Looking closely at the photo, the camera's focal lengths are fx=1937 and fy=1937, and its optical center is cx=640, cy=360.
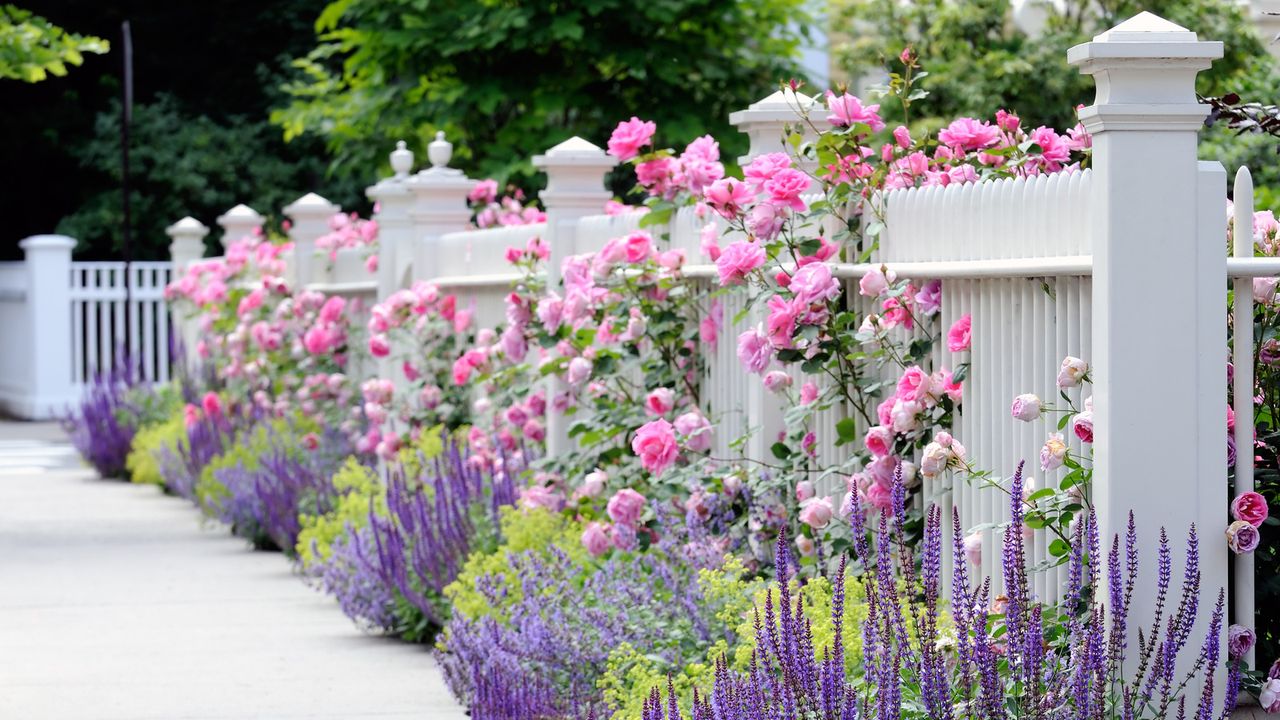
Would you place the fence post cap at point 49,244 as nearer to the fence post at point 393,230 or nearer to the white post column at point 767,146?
the fence post at point 393,230

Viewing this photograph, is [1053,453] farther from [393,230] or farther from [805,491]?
[393,230]

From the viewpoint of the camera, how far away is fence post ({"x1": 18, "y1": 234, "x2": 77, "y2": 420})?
1931 centimetres

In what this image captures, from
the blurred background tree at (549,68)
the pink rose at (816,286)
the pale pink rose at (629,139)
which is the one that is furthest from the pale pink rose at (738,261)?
the blurred background tree at (549,68)

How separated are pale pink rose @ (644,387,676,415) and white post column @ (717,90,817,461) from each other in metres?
0.49

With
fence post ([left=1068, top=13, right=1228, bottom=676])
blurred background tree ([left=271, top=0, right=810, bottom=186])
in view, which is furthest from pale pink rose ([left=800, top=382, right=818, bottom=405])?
blurred background tree ([left=271, top=0, right=810, bottom=186])

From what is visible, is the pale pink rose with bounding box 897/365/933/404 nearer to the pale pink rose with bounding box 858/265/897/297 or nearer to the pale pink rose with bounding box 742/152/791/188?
the pale pink rose with bounding box 858/265/897/297

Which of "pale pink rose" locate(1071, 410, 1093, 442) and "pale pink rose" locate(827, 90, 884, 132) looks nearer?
"pale pink rose" locate(1071, 410, 1093, 442)

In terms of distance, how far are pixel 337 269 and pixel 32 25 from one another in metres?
2.28

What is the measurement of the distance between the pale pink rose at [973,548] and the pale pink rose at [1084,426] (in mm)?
485

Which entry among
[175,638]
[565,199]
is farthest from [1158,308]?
[175,638]

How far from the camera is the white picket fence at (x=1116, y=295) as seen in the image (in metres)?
3.57

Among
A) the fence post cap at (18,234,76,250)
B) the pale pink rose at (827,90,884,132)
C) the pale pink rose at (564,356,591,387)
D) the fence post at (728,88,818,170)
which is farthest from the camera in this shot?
the fence post cap at (18,234,76,250)

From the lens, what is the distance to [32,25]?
33.0 ft

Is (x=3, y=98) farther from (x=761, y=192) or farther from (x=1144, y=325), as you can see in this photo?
(x=1144, y=325)
